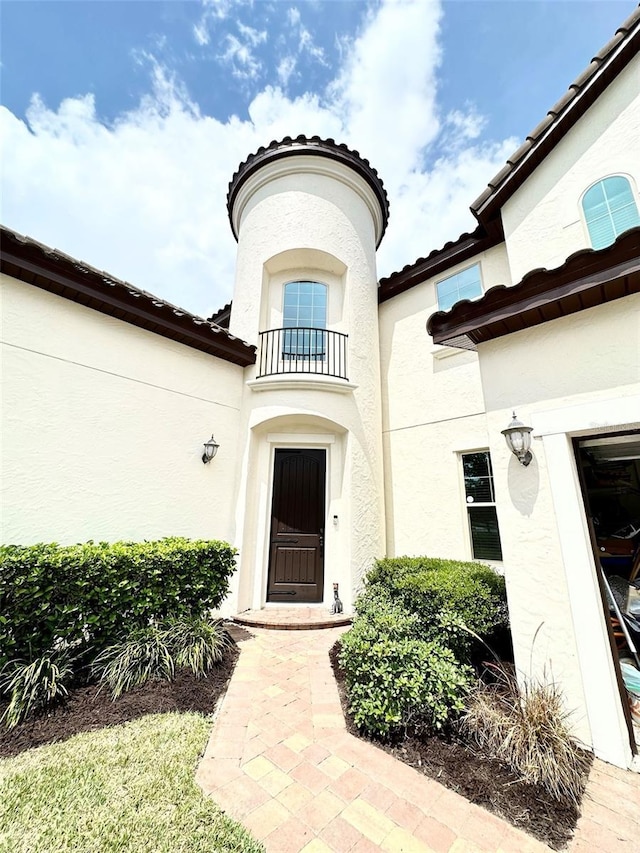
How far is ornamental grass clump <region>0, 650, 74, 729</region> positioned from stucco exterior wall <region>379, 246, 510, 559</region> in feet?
21.4

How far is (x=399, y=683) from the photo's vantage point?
3547mm

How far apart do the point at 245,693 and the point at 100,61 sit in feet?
36.6

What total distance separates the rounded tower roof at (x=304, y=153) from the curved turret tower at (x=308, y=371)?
0.03m

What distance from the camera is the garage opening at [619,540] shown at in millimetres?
3643

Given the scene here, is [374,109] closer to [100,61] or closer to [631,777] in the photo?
[100,61]

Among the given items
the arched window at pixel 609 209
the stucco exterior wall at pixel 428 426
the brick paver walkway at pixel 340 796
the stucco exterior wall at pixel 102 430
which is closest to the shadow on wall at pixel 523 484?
the brick paver walkway at pixel 340 796

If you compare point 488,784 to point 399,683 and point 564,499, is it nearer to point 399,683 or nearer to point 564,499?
point 399,683

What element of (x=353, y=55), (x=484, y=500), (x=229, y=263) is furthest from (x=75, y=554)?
(x=353, y=55)

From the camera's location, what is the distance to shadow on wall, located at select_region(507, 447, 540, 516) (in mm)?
3893

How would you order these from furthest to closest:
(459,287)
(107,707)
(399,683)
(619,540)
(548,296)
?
(459,287)
(619,540)
(107,707)
(548,296)
(399,683)

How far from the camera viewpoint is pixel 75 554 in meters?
4.46

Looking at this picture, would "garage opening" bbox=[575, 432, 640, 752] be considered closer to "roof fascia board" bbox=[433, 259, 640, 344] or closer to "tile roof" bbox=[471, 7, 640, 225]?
"roof fascia board" bbox=[433, 259, 640, 344]

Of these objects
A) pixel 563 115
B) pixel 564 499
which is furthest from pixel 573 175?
pixel 564 499

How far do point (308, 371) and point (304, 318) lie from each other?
1652mm
